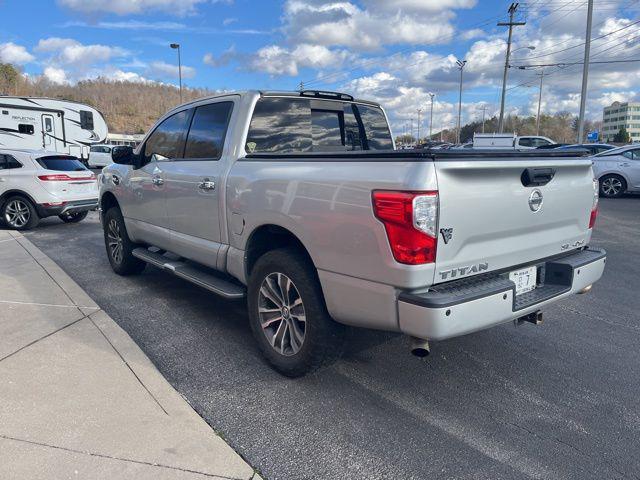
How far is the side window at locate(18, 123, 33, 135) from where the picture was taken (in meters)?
18.4

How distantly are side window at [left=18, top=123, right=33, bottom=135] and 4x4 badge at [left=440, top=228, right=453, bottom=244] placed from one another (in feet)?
65.3

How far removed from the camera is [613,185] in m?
14.9

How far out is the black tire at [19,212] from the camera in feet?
33.1

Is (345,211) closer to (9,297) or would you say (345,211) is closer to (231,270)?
(231,270)

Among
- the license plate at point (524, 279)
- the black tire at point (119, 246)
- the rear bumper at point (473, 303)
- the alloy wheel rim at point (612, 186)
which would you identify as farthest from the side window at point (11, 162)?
the alloy wheel rim at point (612, 186)

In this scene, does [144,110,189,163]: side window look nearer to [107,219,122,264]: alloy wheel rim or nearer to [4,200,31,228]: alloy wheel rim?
[107,219,122,264]: alloy wheel rim

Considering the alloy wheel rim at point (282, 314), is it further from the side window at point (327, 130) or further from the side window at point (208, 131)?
the side window at point (327, 130)

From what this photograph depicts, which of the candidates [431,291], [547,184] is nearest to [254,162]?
[431,291]

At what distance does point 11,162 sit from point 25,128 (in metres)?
10.1

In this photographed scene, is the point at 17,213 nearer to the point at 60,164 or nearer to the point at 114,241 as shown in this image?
the point at 60,164

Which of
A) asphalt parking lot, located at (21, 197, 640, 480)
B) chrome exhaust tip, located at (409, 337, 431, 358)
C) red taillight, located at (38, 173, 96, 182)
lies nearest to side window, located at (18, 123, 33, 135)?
red taillight, located at (38, 173, 96, 182)

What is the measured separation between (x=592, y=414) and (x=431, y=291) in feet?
4.54

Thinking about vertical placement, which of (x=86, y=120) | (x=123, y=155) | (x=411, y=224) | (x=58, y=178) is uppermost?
(x=86, y=120)

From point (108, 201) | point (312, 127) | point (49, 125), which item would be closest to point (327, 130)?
point (312, 127)
